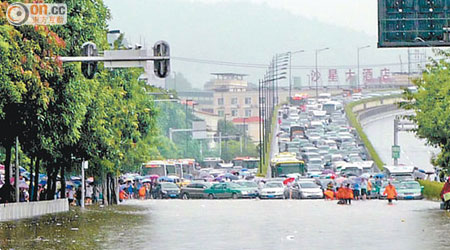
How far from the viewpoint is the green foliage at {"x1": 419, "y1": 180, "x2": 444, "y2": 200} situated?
65.8 m

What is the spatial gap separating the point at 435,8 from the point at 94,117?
1468 centimetres

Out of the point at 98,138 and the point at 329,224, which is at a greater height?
the point at 98,138

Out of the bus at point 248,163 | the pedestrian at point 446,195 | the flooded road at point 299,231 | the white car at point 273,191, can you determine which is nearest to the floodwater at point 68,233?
the flooded road at point 299,231

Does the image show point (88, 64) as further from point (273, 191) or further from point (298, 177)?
point (298, 177)

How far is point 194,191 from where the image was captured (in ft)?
271

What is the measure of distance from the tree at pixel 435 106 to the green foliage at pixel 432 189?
3112mm

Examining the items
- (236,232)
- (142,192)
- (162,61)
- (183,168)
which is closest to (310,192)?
(142,192)

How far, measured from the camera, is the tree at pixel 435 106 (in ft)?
192

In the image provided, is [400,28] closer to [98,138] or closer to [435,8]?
[435,8]

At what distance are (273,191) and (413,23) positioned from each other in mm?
37398

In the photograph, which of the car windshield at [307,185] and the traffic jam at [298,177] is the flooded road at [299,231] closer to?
the traffic jam at [298,177]

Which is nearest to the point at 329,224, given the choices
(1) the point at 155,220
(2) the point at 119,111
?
(1) the point at 155,220

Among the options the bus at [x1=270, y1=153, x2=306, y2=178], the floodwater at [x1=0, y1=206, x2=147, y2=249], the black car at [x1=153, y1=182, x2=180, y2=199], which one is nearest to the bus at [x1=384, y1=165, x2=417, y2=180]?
the bus at [x1=270, y1=153, x2=306, y2=178]

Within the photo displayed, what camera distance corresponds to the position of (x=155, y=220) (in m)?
39.8
